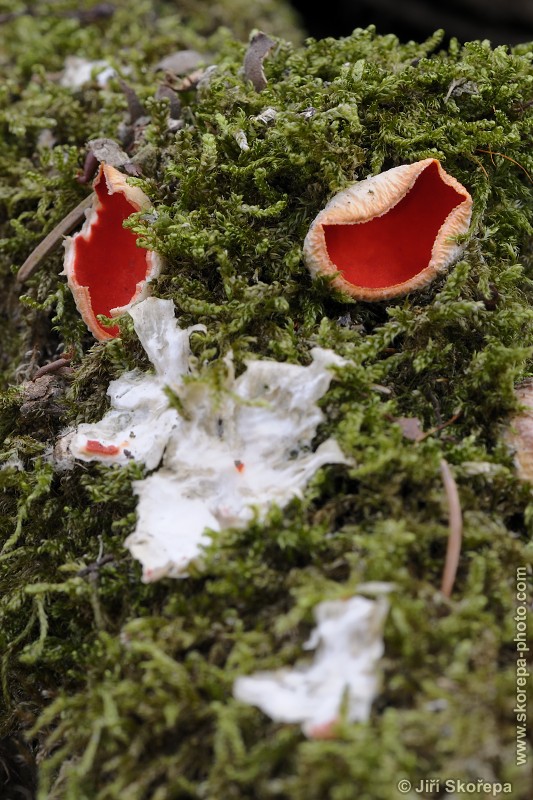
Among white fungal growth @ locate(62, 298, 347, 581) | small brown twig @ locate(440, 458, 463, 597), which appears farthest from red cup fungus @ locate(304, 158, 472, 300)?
small brown twig @ locate(440, 458, 463, 597)

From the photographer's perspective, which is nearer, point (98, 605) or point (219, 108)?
point (98, 605)

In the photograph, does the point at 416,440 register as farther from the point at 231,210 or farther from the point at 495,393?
the point at 231,210

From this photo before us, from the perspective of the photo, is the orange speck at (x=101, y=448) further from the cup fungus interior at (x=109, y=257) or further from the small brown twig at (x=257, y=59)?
the small brown twig at (x=257, y=59)

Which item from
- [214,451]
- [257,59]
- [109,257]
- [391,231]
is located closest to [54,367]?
[109,257]

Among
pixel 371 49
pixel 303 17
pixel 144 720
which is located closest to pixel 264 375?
pixel 144 720

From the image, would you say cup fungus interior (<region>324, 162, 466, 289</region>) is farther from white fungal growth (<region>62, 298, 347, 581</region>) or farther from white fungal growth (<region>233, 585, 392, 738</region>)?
white fungal growth (<region>233, 585, 392, 738</region>)

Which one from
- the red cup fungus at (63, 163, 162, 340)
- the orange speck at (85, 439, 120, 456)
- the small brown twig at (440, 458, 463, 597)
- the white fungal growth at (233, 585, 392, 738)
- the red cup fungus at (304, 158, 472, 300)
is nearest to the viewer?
the white fungal growth at (233, 585, 392, 738)
